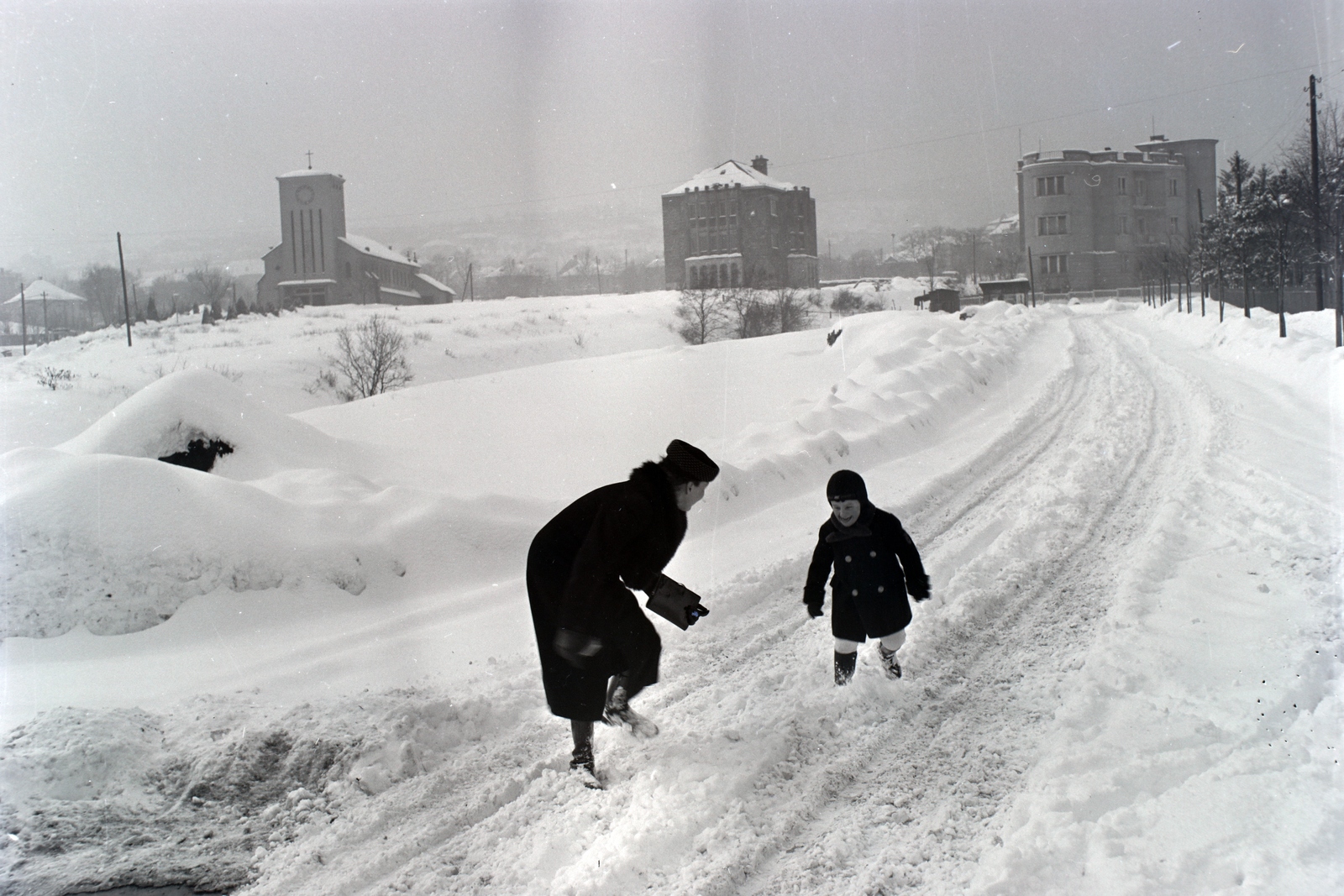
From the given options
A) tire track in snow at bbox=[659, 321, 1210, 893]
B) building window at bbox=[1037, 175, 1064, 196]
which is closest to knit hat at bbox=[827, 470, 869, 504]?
tire track in snow at bbox=[659, 321, 1210, 893]

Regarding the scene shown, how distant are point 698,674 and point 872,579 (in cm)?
118

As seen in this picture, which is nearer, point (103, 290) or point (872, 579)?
point (872, 579)

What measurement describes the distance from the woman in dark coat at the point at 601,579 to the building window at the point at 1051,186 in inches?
3587

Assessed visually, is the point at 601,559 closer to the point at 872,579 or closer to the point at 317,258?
the point at 872,579

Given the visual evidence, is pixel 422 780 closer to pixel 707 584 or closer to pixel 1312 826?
pixel 707 584

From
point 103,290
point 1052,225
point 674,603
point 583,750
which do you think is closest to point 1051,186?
point 1052,225

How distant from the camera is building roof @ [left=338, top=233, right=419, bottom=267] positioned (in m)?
72.4

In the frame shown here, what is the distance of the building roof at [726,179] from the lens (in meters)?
57.3

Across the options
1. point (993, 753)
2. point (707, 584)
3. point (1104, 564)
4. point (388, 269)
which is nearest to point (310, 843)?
point (993, 753)

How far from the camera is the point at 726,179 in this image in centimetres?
5819

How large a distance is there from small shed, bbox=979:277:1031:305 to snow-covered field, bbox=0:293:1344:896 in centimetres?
6191

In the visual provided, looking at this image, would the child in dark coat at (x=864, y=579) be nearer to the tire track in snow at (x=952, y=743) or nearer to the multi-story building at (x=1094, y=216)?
the tire track in snow at (x=952, y=743)

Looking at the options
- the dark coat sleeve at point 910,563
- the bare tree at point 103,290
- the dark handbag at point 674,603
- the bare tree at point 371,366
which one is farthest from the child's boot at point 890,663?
the bare tree at point 103,290

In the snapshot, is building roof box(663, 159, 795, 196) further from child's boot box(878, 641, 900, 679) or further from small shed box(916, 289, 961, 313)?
child's boot box(878, 641, 900, 679)
